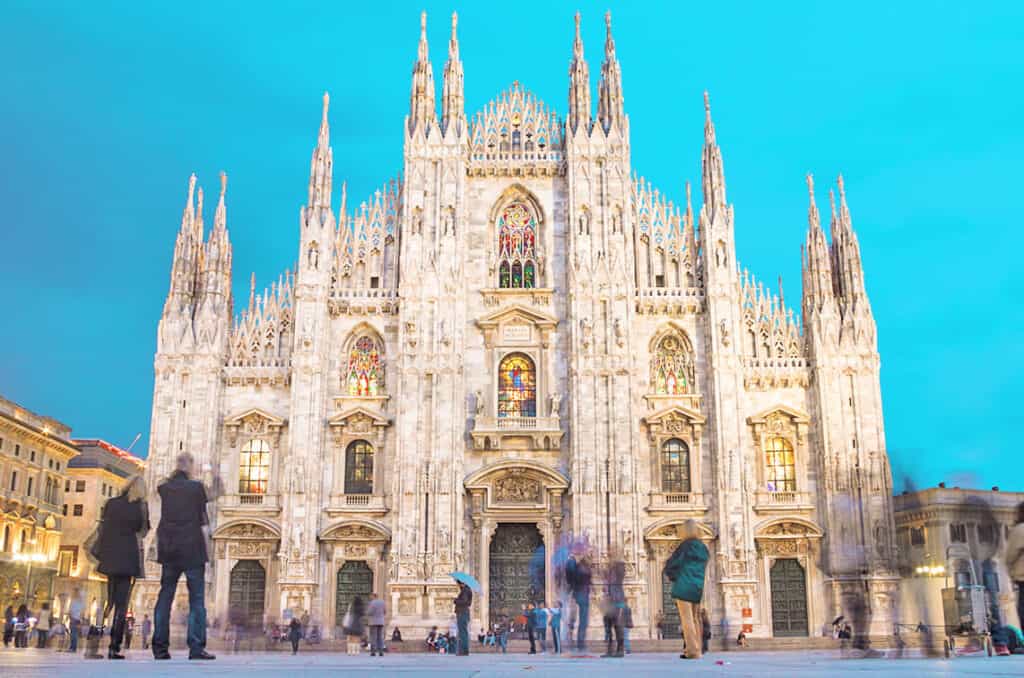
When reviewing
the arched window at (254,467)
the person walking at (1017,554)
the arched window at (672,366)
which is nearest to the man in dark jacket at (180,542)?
the person walking at (1017,554)

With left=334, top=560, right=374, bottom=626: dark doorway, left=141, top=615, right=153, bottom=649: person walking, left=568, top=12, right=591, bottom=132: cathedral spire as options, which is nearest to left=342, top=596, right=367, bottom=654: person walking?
left=334, top=560, right=374, bottom=626: dark doorway

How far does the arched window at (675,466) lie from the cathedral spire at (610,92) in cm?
1236

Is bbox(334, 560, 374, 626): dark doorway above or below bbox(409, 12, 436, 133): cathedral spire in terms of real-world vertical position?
below

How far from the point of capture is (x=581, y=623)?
21969mm

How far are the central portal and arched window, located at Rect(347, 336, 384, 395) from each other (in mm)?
6968

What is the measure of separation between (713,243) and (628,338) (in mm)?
4940

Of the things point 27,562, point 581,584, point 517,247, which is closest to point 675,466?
point 517,247

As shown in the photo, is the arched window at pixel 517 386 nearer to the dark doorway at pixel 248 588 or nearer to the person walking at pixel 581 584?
the dark doorway at pixel 248 588

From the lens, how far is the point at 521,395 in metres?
39.2

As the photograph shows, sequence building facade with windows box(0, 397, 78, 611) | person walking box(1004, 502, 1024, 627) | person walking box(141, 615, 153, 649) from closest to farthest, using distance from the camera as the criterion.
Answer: person walking box(1004, 502, 1024, 627) < person walking box(141, 615, 153, 649) < building facade with windows box(0, 397, 78, 611)

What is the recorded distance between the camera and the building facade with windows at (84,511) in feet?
202

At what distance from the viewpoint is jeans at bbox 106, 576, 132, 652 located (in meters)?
14.2

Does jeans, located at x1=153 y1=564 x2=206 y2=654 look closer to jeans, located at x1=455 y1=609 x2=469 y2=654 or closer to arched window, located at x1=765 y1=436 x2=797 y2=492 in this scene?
jeans, located at x1=455 y1=609 x2=469 y2=654

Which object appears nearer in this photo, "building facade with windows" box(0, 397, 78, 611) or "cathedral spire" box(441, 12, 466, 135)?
"cathedral spire" box(441, 12, 466, 135)
